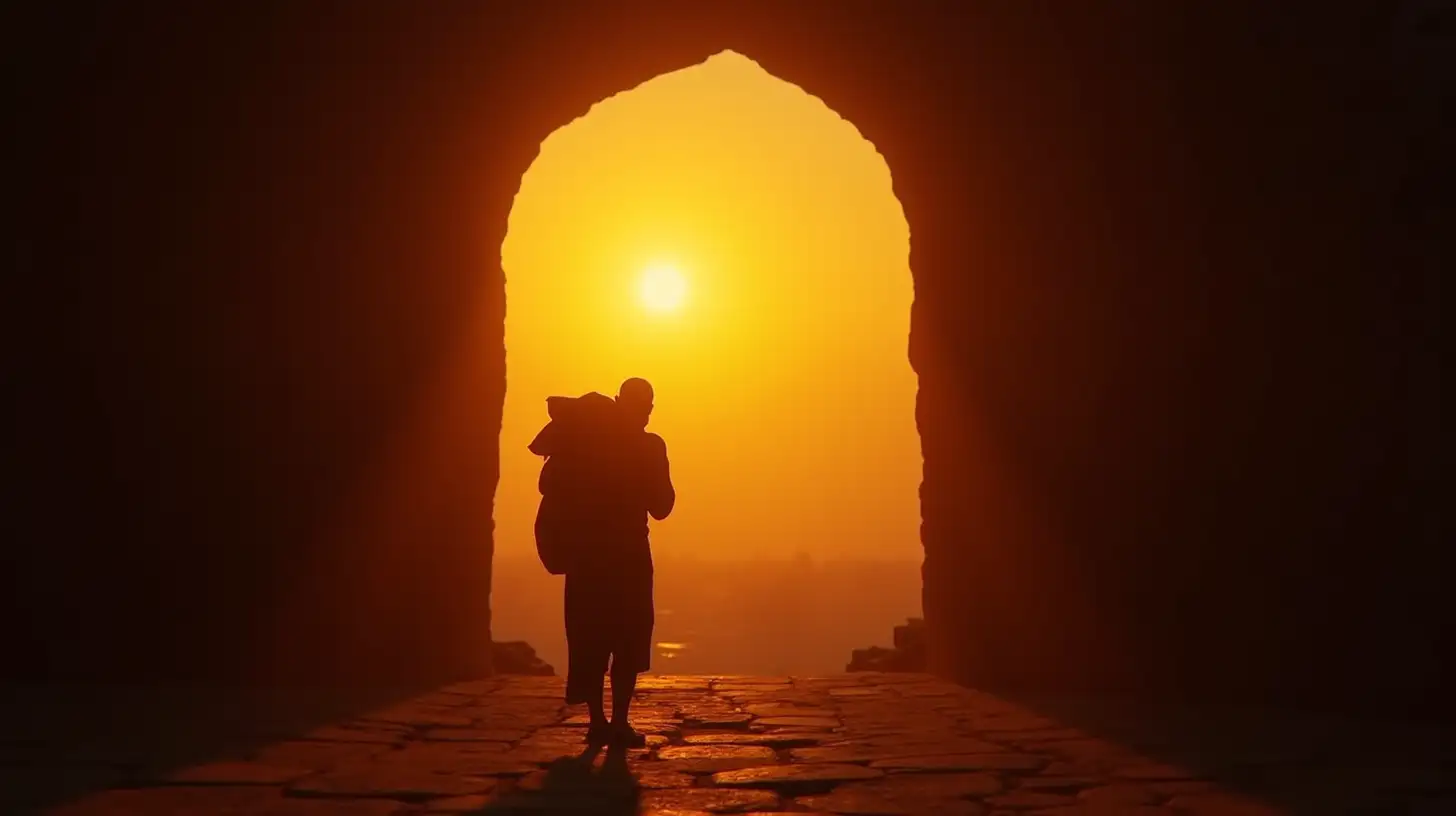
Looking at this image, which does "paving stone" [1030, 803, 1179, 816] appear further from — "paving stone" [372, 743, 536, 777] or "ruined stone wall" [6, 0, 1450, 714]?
"ruined stone wall" [6, 0, 1450, 714]

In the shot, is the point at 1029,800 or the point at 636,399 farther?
the point at 636,399

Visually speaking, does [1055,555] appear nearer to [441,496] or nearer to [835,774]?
[835,774]

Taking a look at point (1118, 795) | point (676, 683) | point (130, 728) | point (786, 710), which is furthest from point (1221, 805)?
point (676, 683)

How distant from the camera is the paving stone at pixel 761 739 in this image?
5496 mm

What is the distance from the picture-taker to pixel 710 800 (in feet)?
13.7

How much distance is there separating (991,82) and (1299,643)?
401 centimetres

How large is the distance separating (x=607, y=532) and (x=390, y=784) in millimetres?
1656

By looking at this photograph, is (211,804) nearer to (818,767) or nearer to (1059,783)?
(818,767)

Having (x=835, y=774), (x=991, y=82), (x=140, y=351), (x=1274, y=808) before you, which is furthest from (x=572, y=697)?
(x=991, y=82)

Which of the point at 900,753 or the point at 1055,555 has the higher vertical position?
the point at 1055,555

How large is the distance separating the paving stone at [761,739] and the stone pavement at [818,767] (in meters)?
0.01

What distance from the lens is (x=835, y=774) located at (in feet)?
15.2

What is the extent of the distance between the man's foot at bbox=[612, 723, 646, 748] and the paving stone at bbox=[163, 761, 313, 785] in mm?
1374

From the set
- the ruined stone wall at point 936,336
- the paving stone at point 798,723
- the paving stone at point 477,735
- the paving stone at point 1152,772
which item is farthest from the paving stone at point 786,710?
the paving stone at point 1152,772
